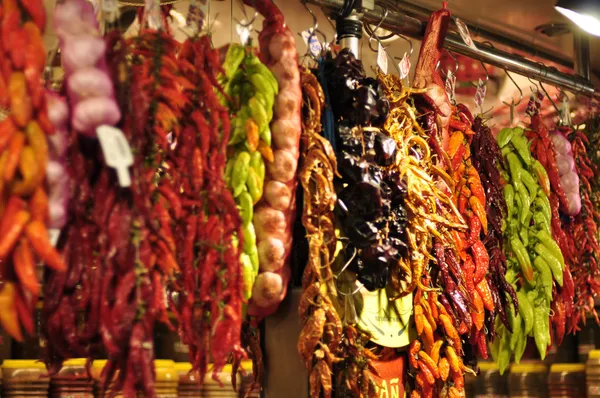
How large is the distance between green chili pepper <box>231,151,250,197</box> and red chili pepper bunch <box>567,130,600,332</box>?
1987 millimetres

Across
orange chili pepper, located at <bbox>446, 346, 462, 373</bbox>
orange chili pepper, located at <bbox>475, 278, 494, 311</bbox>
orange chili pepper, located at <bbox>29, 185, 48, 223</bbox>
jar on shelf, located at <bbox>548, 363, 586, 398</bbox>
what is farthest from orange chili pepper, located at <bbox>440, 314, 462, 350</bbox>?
jar on shelf, located at <bbox>548, 363, 586, 398</bbox>

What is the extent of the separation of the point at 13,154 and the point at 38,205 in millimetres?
118

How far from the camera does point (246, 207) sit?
2.32 m

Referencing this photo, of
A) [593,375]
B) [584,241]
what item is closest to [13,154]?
[584,241]

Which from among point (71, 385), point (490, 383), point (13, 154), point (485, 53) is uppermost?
point (485, 53)

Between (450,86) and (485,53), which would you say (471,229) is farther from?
(485,53)

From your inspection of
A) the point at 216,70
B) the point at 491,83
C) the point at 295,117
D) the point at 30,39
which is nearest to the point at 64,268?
the point at 30,39

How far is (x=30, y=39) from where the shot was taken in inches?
74.8

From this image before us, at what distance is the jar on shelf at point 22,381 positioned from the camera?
3576mm

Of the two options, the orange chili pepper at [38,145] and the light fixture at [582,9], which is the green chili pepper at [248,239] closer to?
the orange chili pepper at [38,145]

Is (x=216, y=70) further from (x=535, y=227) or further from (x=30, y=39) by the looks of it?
(x=535, y=227)

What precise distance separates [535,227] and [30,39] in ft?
7.54

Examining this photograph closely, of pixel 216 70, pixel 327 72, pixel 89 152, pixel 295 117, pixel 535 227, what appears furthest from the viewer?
pixel 535 227

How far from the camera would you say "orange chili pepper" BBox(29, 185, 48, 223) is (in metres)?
1.82
